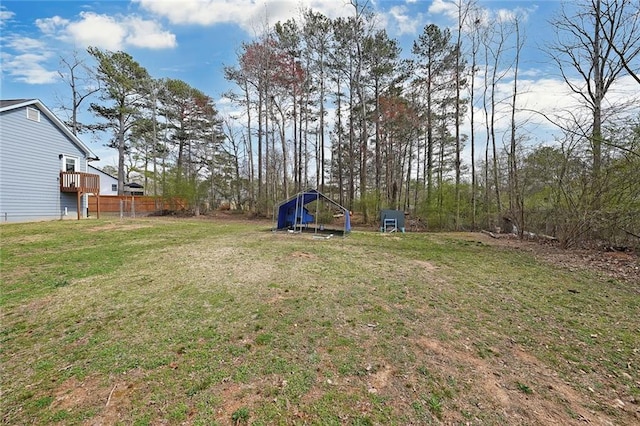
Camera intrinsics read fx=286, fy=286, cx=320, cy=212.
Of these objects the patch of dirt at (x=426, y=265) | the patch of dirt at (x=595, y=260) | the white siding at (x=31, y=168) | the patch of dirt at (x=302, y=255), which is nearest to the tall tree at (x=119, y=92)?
the white siding at (x=31, y=168)

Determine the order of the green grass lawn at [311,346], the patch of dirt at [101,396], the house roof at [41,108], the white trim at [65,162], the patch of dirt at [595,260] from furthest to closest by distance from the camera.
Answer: the white trim at [65,162] → the house roof at [41,108] → the patch of dirt at [595,260] → the green grass lawn at [311,346] → the patch of dirt at [101,396]

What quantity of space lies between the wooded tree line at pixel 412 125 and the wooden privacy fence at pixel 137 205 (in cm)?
114

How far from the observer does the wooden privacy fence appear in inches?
755

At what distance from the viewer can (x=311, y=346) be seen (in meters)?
2.75

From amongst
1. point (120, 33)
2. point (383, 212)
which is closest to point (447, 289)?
point (383, 212)

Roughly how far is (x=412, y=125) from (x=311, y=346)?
669 inches

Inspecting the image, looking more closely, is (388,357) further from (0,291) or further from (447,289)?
(0,291)

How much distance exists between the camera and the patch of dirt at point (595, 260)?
17.8 ft

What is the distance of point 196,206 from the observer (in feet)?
66.6

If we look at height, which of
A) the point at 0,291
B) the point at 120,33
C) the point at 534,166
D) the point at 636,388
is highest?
→ the point at 120,33

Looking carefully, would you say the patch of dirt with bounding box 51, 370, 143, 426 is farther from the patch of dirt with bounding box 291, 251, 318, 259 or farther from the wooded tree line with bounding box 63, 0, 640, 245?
the wooded tree line with bounding box 63, 0, 640, 245

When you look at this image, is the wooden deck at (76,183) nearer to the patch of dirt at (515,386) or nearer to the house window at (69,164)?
the house window at (69,164)

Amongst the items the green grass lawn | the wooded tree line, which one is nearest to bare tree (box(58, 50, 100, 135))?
the wooded tree line

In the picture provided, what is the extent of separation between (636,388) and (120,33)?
513 inches
